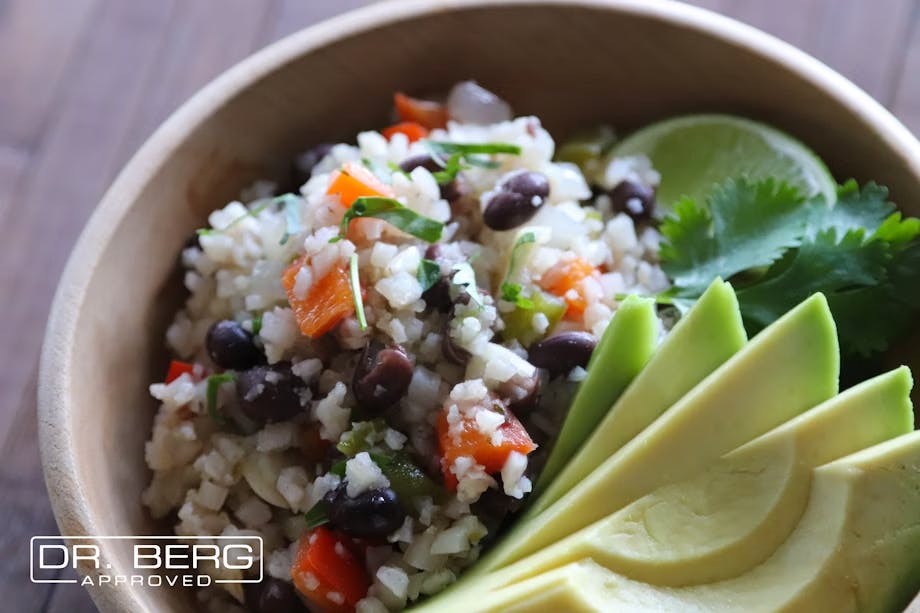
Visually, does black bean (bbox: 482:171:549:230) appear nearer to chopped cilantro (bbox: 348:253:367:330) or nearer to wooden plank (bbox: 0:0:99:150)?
chopped cilantro (bbox: 348:253:367:330)

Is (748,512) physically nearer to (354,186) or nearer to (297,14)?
(354,186)

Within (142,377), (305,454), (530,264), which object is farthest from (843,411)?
(142,377)

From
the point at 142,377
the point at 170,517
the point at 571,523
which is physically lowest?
the point at 170,517

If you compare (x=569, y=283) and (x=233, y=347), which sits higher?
(x=569, y=283)

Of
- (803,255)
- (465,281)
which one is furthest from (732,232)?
(465,281)

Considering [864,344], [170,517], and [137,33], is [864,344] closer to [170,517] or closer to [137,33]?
[170,517]

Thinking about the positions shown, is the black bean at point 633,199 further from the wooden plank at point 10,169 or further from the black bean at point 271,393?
the wooden plank at point 10,169
